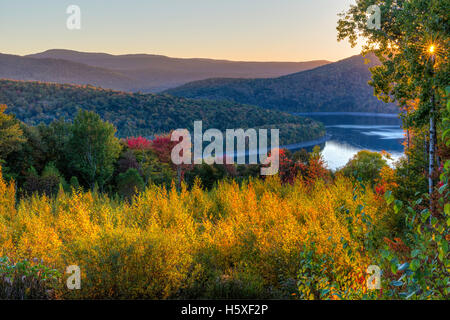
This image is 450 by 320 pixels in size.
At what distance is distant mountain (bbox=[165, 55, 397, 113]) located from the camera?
99.0m

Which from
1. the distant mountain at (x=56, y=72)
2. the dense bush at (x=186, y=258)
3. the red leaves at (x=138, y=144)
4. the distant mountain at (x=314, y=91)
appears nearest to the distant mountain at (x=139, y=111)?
the distant mountain at (x=56, y=72)

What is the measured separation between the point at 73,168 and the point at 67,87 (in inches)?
2275

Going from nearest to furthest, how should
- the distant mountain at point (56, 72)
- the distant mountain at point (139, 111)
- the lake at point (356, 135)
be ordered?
the lake at point (356, 135) < the distant mountain at point (139, 111) < the distant mountain at point (56, 72)

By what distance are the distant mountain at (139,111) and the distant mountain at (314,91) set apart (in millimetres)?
28968

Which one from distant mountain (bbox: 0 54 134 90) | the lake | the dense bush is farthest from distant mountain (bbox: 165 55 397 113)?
the dense bush

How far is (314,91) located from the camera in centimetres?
10744

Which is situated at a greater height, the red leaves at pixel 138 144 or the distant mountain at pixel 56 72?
the distant mountain at pixel 56 72

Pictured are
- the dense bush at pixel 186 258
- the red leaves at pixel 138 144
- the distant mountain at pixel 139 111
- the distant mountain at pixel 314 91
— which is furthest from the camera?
the distant mountain at pixel 314 91

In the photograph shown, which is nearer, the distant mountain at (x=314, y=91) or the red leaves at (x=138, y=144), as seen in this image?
the red leaves at (x=138, y=144)

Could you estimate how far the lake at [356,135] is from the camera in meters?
50.8

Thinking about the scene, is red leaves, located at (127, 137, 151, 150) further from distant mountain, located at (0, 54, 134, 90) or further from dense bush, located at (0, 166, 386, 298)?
distant mountain, located at (0, 54, 134, 90)

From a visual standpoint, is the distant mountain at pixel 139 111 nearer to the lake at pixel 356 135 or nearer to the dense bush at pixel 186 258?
the lake at pixel 356 135
